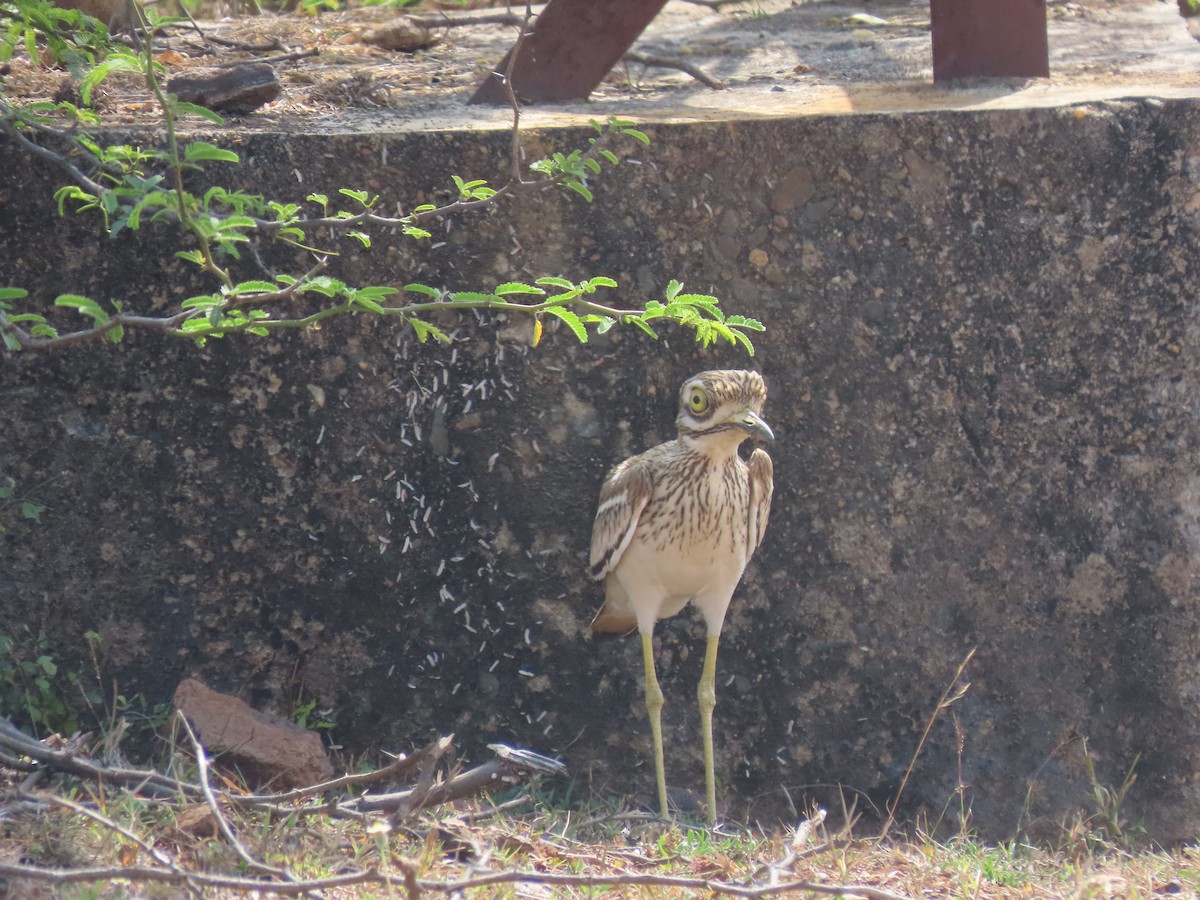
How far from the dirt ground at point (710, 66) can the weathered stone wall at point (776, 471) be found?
0.33 m

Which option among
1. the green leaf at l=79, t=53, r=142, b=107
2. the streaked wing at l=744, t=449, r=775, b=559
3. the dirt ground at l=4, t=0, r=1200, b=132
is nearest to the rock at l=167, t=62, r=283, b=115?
the dirt ground at l=4, t=0, r=1200, b=132

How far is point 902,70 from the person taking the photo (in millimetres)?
5090

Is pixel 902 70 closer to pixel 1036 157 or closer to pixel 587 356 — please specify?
pixel 1036 157

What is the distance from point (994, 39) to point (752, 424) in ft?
6.31

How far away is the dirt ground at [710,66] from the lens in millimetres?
4211

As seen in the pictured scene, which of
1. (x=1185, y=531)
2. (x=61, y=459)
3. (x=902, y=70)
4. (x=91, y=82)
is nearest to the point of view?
(x=91, y=82)

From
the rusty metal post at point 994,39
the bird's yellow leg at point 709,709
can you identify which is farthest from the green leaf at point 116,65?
the rusty metal post at point 994,39

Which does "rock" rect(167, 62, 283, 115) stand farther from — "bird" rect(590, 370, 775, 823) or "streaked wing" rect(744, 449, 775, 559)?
"streaked wing" rect(744, 449, 775, 559)

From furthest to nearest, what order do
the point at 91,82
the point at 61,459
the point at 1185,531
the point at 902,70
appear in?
1. the point at 902,70
2. the point at 1185,531
3. the point at 61,459
4. the point at 91,82

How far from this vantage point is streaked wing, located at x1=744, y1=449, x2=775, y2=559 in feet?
12.8

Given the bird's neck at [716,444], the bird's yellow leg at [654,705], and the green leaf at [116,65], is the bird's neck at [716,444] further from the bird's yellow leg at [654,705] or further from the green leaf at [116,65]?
the green leaf at [116,65]

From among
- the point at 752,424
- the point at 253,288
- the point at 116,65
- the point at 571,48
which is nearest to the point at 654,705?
the point at 752,424

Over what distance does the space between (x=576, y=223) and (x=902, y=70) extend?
1875 mm

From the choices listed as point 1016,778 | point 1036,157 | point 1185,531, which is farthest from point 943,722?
point 1036,157
